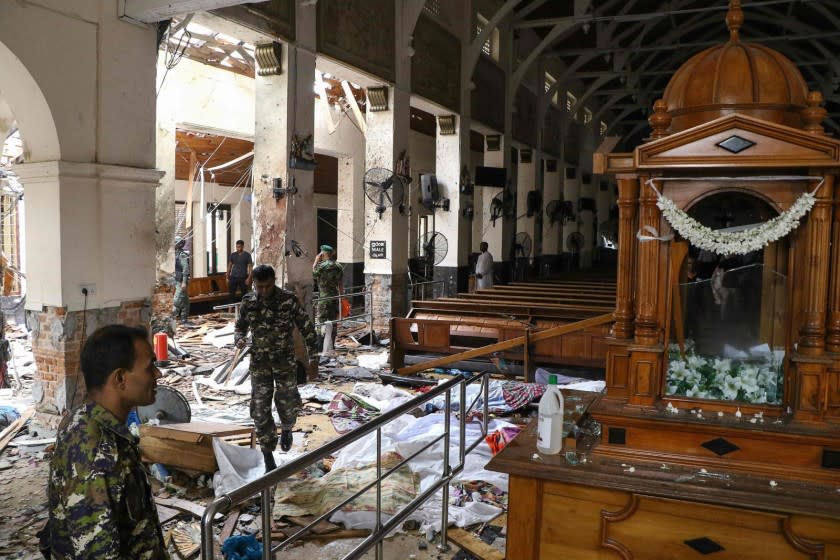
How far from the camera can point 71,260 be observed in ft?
18.6

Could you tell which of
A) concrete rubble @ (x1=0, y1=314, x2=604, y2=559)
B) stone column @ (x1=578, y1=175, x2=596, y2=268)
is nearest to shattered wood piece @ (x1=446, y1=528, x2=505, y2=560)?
concrete rubble @ (x1=0, y1=314, x2=604, y2=559)

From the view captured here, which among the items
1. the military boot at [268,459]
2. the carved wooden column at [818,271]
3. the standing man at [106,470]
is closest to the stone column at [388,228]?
the military boot at [268,459]

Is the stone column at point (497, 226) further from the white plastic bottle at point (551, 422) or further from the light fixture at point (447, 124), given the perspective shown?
the white plastic bottle at point (551, 422)

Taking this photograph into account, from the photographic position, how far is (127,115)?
6094 mm

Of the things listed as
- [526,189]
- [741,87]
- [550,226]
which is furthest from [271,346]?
[550,226]

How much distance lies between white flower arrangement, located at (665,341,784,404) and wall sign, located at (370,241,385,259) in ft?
29.0

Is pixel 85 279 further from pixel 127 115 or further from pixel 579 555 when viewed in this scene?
pixel 579 555

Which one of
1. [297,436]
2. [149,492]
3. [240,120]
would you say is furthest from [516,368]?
[240,120]

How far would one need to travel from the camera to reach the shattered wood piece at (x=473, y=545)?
4.04 m

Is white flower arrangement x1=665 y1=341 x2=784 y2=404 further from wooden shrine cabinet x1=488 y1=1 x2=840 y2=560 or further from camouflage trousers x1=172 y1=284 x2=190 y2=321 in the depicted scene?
camouflage trousers x1=172 y1=284 x2=190 y2=321

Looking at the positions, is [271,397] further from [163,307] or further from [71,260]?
[163,307]

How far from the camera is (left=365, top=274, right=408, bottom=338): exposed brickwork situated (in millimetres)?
11945

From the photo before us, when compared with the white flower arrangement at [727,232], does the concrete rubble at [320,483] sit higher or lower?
lower

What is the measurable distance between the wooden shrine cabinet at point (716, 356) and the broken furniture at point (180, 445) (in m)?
2.65
